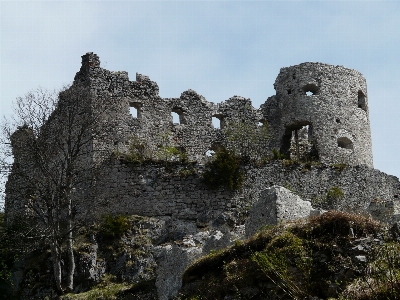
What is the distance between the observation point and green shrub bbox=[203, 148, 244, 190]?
25.1 meters

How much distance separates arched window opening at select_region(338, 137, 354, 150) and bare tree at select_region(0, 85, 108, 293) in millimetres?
10399

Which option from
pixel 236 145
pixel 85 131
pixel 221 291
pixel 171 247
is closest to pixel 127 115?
pixel 85 131

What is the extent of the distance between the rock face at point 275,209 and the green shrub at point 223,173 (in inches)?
319

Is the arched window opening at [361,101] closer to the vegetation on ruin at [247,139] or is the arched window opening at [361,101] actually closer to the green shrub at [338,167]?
the vegetation on ruin at [247,139]

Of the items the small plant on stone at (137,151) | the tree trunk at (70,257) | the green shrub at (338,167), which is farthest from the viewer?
the green shrub at (338,167)

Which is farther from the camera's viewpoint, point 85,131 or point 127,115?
point 127,115

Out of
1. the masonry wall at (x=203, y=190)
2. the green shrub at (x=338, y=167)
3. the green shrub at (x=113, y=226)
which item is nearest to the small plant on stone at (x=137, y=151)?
the masonry wall at (x=203, y=190)

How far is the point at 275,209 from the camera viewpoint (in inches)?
642

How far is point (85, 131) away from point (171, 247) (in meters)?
9.36

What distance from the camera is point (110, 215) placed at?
78.0 feet

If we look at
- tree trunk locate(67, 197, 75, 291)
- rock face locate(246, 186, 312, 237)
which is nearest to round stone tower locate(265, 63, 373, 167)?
tree trunk locate(67, 197, 75, 291)

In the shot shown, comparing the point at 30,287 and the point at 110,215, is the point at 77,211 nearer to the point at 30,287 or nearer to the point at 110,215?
the point at 110,215

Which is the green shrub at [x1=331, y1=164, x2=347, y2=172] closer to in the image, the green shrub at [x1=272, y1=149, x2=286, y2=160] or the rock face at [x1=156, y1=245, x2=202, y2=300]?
the green shrub at [x1=272, y1=149, x2=286, y2=160]

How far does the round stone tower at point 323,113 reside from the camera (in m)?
29.3
